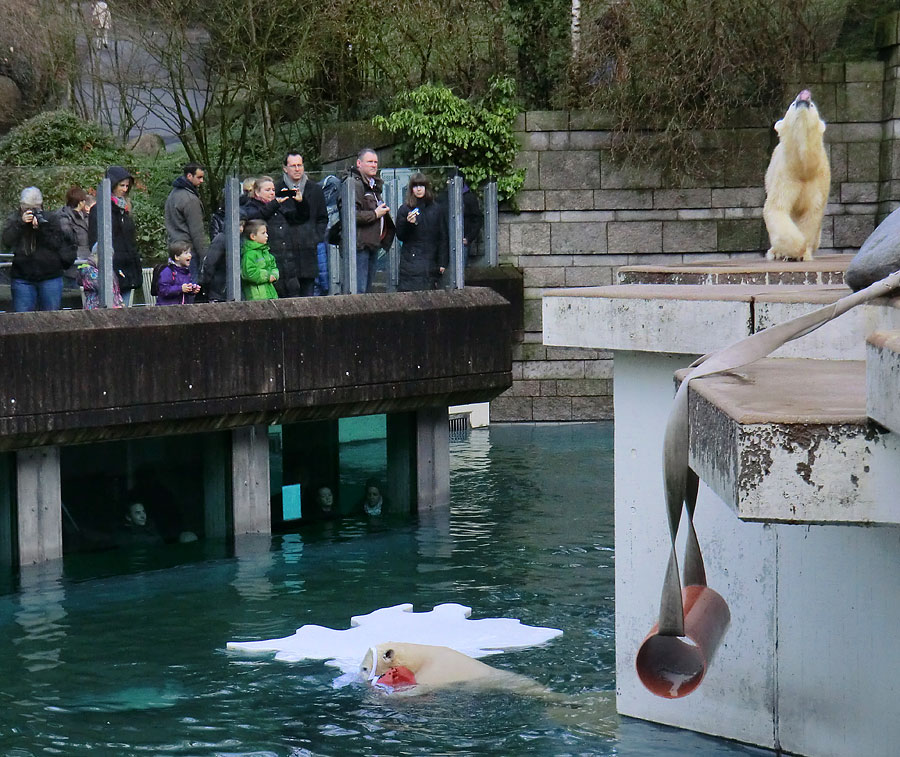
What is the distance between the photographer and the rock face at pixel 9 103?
2503 cm

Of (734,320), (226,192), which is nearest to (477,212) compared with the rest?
(226,192)

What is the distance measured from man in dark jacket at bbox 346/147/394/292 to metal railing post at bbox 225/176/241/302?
1252 mm

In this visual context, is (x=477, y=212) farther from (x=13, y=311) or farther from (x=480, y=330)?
(x=13, y=311)

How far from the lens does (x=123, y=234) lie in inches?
468

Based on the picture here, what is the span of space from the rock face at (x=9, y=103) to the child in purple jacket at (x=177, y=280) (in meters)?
13.9

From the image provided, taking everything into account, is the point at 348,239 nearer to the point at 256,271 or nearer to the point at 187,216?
the point at 256,271

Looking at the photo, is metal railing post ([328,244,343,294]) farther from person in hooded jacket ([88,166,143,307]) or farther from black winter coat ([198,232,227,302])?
person in hooded jacket ([88,166,143,307])

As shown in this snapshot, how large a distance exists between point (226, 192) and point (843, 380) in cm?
899

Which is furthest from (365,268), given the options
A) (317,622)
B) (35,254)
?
(317,622)

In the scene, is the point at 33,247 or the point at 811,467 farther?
the point at 33,247

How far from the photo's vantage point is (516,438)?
60.3 ft

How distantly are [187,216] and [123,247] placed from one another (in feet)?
2.57

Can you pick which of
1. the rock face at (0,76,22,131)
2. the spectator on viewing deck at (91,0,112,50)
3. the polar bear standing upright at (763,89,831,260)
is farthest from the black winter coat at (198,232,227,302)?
the rock face at (0,76,22,131)

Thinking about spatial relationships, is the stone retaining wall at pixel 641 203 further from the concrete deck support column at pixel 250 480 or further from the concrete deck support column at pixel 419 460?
the concrete deck support column at pixel 250 480
